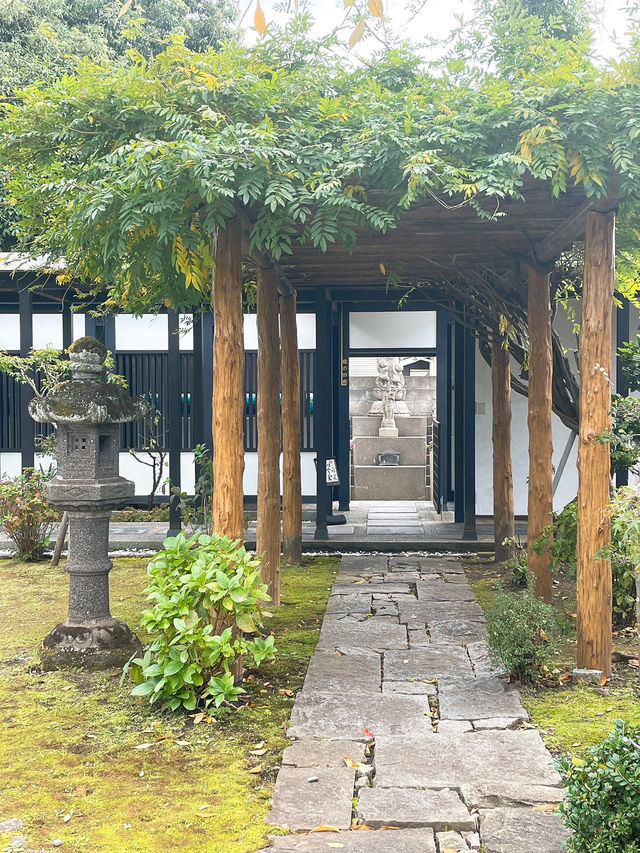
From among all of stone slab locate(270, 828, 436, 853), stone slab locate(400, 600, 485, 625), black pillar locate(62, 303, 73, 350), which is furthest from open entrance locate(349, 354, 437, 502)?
stone slab locate(270, 828, 436, 853)

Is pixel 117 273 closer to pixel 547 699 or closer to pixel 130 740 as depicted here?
pixel 130 740

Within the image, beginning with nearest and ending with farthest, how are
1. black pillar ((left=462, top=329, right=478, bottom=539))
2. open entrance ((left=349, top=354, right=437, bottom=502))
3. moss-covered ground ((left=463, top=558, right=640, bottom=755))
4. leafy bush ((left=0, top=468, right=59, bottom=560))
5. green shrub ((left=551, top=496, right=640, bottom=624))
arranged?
1. moss-covered ground ((left=463, top=558, right=640, bottom=755))
2. green shrub ((left=551, top=496, right=640, bottom=624))
3. leafy bush ((left=0, top=468, right=59, bottom=560))
4. black pillar ((left=462, top=329, right=478, bottom=539))
5. open entrance ((left=349, top=354, right=437, bottom=502))

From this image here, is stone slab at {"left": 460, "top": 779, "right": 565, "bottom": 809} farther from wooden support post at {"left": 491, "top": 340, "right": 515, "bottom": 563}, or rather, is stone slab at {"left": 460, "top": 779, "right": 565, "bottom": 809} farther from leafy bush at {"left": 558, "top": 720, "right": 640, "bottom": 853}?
wooden support post at {"left": 491, "top": 340, "right": 515, "bottom": 563}

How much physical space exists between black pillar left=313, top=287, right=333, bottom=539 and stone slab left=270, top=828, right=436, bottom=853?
6.59 metres

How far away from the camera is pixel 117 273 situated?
5406 mm

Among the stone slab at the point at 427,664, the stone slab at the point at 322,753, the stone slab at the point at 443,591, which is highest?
the stone slab at the point at 322,753

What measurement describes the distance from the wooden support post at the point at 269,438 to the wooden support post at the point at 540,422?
208 cm

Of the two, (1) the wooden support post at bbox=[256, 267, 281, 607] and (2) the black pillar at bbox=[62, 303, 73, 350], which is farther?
(2) the black pillar at bbox=[62, 303, 73, 350]

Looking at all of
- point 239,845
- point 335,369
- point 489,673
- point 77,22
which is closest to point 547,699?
point 489,673

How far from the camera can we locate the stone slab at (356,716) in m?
4.34

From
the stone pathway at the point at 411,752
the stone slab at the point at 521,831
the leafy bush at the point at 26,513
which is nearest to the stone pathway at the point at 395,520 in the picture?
the stone pathway at the point at 411,752

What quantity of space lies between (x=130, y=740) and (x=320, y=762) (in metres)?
1.04

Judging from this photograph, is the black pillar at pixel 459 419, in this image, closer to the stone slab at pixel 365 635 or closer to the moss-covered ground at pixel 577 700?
the stone slab at pixel 365 635

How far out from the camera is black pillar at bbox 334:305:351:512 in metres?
11.9
